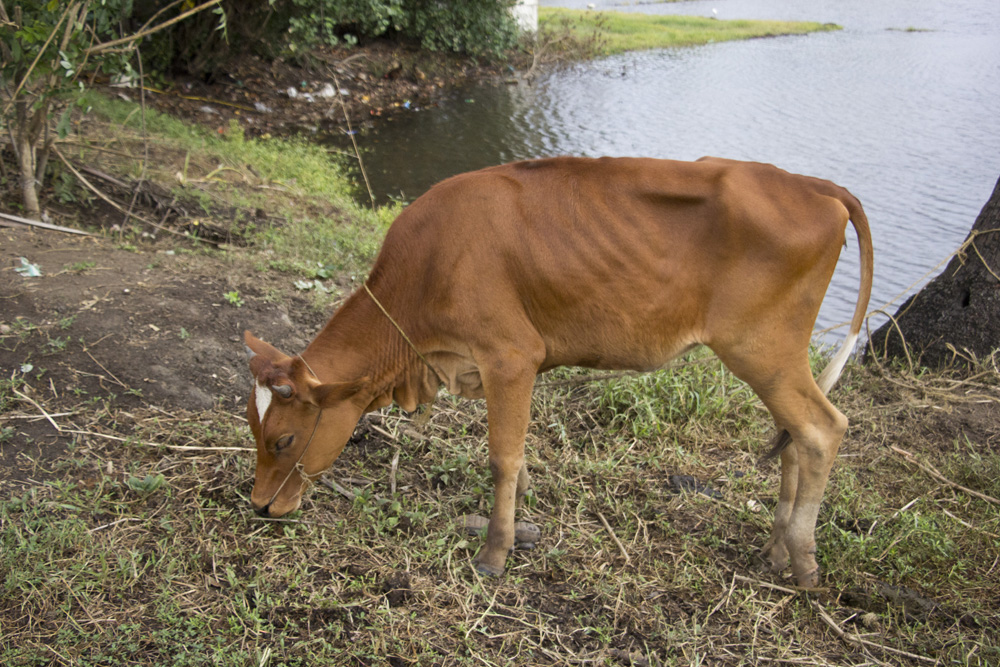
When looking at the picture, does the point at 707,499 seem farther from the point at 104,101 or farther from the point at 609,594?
the point at 104,101

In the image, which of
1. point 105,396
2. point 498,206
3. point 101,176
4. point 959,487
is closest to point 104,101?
point 101,176

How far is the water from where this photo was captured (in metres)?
8.85

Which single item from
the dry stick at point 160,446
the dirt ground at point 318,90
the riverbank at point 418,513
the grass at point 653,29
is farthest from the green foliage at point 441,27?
the dry stick at point 160,446

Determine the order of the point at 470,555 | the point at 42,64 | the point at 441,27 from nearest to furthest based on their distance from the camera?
1. the point at 470,555
2. the point at 42,64
3. the point at 441,27

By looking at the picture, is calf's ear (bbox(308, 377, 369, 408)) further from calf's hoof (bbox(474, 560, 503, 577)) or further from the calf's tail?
the calf's tail

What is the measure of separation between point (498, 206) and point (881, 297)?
5221 mm

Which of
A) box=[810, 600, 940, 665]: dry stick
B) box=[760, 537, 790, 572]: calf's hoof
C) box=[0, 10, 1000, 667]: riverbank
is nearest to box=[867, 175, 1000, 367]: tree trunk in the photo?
box=[0, 10, 1000, 667]: riverbank

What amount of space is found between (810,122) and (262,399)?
431 inches

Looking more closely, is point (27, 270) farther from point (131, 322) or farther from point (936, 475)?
point (936, 475)

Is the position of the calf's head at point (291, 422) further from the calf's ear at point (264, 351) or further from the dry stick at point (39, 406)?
the dry stick at point (39, 406)

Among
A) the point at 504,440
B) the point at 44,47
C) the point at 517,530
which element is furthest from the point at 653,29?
the point at 504,440

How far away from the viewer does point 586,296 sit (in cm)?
334

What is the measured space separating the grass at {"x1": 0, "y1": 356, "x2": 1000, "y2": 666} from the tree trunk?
2.60ft

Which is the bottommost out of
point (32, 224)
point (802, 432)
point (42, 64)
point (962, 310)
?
point (32, 224)
